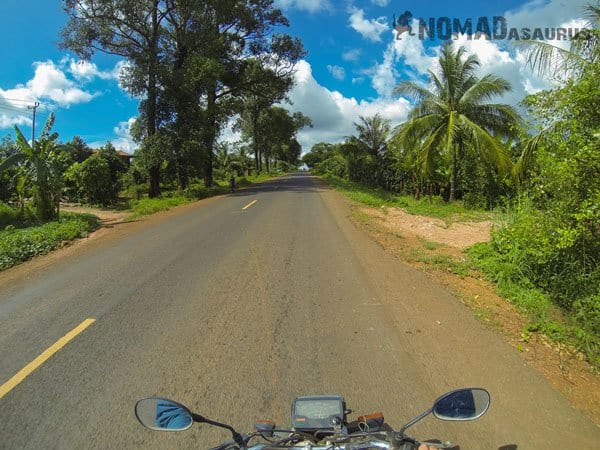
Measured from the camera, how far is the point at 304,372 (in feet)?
11.8

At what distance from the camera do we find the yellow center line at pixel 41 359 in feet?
11.2

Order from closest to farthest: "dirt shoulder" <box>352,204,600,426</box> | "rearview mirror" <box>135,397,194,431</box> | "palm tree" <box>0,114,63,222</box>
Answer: "rearview mirror" <box>135,397,194,431</box>
"dirt shoulder" <box>352,204,600,426</box>
"palm tree" <box>0,114,63,222</box>

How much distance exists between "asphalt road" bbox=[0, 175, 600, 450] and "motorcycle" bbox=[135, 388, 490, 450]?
861 millimetres

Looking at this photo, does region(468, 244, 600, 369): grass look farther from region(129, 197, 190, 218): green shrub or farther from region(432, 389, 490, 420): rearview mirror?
region(129, 197, 190, 218): green shrub

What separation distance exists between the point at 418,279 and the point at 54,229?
10601 mm

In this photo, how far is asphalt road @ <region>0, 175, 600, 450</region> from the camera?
2.90 metres

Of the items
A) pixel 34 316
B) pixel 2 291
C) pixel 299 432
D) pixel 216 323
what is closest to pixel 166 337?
pixel 216 323

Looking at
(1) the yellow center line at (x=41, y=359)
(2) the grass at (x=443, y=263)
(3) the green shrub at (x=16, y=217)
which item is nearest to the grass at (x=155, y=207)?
(3) the green shrub at (x=16, y=217)

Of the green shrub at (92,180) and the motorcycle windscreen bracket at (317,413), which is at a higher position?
the green shrub at (92,180)

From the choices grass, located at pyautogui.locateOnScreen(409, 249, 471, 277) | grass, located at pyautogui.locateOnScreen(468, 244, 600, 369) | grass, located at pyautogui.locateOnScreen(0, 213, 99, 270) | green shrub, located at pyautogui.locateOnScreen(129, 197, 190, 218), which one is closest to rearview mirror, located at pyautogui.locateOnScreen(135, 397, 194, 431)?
grass, located at pyautogui.locateOnScreen(468, 244, 600, 369)

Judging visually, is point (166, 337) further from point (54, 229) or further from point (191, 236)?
point (54, 229)

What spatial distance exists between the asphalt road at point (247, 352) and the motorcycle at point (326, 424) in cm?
86

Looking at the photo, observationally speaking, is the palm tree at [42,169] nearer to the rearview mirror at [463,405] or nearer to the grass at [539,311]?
the grass at [539,311]

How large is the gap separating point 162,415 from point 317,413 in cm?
85
